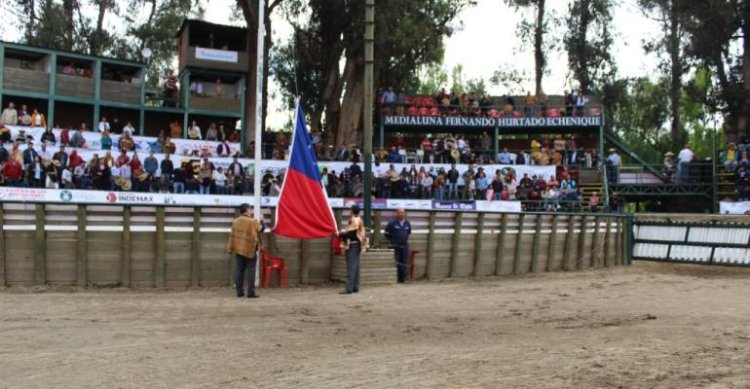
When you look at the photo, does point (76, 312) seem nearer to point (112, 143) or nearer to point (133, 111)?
point (112, 143)

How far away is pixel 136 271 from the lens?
14938 mm

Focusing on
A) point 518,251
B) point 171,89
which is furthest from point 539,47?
point 518,251

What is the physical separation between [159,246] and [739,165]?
25318 mm

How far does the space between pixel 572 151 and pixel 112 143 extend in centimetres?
2193

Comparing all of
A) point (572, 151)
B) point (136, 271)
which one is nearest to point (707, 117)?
point (572, 151)

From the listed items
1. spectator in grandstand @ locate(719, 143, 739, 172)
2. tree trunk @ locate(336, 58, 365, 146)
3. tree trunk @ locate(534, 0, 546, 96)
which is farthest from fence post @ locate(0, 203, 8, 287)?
tree trunk @ locate(534, 0, 546, 96)

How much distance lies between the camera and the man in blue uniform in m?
17.2

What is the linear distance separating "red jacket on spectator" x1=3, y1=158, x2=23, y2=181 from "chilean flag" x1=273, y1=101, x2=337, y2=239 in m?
12.2

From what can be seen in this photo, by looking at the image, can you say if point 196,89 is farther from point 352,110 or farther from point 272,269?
point 272,269

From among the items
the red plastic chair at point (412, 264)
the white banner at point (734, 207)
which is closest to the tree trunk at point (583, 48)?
the white banner at point (734, 207)

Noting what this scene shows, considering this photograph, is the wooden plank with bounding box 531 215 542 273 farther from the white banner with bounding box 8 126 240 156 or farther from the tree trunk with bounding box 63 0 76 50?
the tree trunk with bounding box 63 0 76 50

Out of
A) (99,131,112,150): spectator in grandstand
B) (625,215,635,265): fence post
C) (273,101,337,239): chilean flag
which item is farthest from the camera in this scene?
(99,131,112,150): spectator in grandstand

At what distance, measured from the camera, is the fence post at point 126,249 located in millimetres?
14836

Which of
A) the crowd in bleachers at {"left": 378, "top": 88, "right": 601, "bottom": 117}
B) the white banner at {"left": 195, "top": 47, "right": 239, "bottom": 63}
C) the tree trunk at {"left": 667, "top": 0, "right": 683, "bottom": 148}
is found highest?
the tree trunk at {"left": 667, "top": 0, "right": 683, "bottom": 148}
